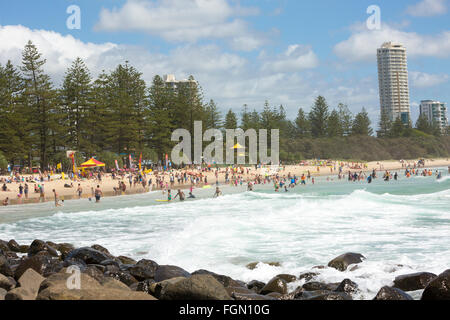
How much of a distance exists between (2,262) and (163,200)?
19442 mm

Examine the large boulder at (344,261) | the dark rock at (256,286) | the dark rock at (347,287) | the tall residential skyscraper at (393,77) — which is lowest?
the dark rock at (256,286)

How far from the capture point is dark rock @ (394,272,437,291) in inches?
280

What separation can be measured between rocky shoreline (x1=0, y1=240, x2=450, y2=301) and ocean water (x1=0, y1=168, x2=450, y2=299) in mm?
411

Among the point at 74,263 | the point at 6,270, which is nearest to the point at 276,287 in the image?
the point at 74,263

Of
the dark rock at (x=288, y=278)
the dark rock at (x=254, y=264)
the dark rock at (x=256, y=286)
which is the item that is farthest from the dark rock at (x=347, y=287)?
the dark rock at (x=254, y=264)

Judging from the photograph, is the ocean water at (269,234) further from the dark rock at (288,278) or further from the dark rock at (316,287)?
the dark rock at (316,287)

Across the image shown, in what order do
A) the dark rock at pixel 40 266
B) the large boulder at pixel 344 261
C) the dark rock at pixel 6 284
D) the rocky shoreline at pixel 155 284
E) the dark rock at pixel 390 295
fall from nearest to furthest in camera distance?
the rocky shoreline at pixel 155 284, the dark rock at pixel 390 295, the dark rock at pixel 6 284, the dark rock at pixel 40 266, the large boulder at pixel 344 261

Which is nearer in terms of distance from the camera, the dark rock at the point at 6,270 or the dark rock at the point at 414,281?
the dark rock at the point at 414,281

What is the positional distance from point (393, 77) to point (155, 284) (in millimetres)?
186995

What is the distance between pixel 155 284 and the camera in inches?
265

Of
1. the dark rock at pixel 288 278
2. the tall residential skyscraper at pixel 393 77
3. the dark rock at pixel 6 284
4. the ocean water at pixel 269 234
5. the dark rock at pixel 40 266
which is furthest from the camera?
the tall residential skyscraper at pixel 393 77

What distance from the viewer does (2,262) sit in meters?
8.24

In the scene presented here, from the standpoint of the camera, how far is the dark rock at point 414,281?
7105mm
